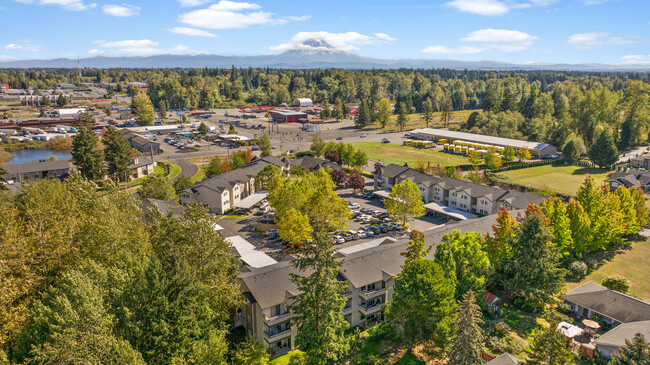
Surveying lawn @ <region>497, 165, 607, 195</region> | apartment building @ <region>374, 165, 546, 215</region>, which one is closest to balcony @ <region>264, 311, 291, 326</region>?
apartment building @ <region>374, 165, 546, 215</region>

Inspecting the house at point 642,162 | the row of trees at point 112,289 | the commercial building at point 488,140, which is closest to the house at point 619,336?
the row of trees at point 112,289

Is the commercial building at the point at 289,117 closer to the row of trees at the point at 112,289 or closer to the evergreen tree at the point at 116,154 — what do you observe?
the evergreen tree at the point at 116,154

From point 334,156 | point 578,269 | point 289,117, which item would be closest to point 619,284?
point 578,269

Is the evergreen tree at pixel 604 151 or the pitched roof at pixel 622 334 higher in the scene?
the evergreen tree at pixel 604 151

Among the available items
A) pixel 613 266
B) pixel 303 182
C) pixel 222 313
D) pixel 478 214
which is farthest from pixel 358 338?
pixel 478 214

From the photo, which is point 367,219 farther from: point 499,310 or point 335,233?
point 499,310

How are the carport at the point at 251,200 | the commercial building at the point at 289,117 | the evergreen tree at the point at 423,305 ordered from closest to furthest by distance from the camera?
the evergreen tree at the point at 423,305 < the carport at the point at 251,200 < the commercial building at the point at 289,117
